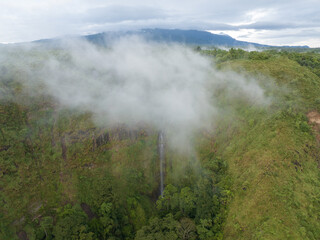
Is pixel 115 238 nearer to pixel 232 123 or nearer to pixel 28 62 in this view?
pixel 232 123

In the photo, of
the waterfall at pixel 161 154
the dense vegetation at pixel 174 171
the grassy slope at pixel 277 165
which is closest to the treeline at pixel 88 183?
the dense vegetation at pixel 174 171

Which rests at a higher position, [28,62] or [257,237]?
[28,62]

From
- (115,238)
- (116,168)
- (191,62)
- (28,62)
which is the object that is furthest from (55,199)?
(191,62)

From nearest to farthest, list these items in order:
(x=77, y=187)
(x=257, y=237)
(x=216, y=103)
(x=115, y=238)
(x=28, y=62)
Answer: (x=257, y=237) < (x=115, y=238) < (x=77, y=187) < (x=216, y=103) < (x=28, y=62)

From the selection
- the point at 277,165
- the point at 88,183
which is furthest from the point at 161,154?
the point at 277,165

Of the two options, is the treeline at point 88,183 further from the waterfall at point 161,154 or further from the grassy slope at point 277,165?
the grassy slope at point 277,165

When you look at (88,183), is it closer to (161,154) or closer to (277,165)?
(161,154)
